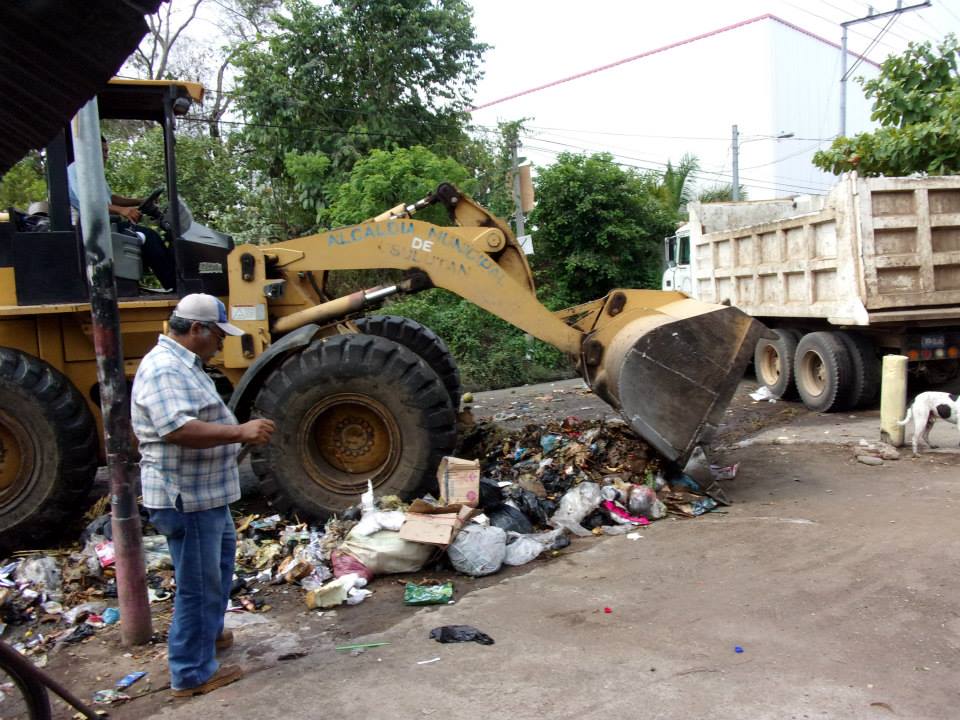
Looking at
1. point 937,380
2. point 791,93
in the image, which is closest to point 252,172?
point 937,380

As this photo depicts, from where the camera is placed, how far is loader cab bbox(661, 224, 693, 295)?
42.4 feet

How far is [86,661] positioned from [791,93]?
30.5 metres

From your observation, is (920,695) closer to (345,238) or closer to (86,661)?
(86,661)

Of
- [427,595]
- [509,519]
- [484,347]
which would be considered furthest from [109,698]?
[484,347]

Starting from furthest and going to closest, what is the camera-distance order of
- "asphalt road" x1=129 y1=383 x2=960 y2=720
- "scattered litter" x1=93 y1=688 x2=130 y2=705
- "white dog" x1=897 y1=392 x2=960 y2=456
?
"white dog" x1=897 y1=392 x2=960 y2=456 → "scattered litter" x1=93 y1=688 x2=130 y2=705 → "asphalt road" x1=129 y1=383 x2=960 y2=720

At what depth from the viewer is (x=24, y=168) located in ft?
47.4

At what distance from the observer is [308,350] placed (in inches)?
207

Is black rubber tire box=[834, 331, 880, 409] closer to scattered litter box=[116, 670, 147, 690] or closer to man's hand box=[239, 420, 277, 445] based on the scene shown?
man's hand box=[239, 420, 277, 445]

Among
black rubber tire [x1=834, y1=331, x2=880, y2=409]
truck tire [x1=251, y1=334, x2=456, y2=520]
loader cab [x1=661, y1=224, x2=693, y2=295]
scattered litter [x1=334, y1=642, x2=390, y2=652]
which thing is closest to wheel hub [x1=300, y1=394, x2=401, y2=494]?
truck tire [x1=251, y1=334, x2=456, y2=520]

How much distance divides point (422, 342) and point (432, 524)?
247 cm

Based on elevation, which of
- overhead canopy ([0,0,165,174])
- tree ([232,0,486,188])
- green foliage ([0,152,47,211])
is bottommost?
overhead canopy ([0,0,165,174])

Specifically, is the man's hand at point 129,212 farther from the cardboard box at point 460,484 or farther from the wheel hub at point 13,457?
the cardboard box at point 460,484

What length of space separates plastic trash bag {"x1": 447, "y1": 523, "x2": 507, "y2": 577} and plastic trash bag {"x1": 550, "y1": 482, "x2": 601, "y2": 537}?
0.72 meters

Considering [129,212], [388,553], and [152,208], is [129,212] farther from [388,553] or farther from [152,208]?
[388,553]
